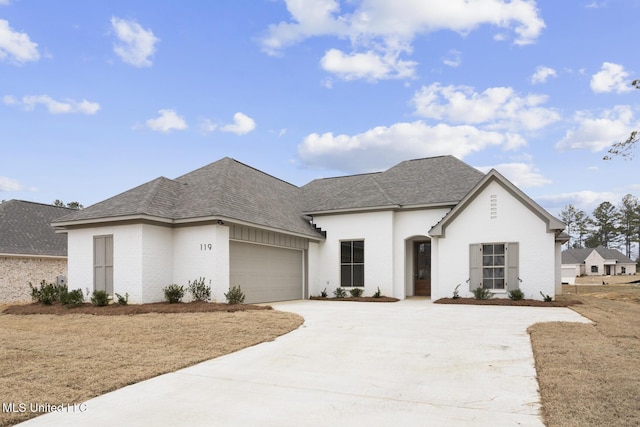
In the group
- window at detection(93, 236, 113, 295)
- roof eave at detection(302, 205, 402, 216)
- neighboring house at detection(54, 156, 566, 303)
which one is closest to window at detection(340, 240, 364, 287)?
neighboring house at detection(54, 156, 566, 303)

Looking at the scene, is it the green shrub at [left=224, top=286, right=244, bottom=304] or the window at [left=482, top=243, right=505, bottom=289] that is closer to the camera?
the green shrub at [left=224, top=286, right=244, bottom=304]

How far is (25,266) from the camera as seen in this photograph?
72.8 feet

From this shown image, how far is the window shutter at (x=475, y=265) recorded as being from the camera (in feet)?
60.2

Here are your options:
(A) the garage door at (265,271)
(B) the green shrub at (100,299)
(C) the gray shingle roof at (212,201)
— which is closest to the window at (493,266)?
(C) the gray shingle roof at (212,201)

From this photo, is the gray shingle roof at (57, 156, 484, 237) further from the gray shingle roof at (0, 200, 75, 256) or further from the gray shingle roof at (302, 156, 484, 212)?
the gray shingle roof at (0, 200, 75, 256)

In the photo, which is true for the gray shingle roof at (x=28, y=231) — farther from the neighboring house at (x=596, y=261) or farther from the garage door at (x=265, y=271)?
the neighboring house at (x=596, y=261)

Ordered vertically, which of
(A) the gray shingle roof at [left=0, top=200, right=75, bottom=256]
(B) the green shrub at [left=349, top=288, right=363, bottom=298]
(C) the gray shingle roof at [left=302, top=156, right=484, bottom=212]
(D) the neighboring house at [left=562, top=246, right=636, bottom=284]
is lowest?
(D) the neighboring house at [left=562, top=246, right=636, bottom=284]

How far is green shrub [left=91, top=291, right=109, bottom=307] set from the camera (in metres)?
14.8

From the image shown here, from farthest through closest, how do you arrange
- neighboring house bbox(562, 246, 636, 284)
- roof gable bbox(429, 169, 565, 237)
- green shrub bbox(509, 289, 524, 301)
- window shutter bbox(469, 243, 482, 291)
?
neighboring house bbox(562, 246, 636, 284)
window shutter bbox(469, 243, 482, 291)
green shrub bbox(509, 289, 524, 301)
roof gable bbox(429, 169, 565, 237)

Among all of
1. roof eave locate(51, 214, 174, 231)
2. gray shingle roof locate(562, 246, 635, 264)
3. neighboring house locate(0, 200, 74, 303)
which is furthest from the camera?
gray shingle roof locate(562, 246, 635, 264)

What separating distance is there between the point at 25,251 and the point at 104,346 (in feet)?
56.7

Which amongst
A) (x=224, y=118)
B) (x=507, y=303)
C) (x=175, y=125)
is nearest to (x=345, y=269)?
(x=507, y=303)

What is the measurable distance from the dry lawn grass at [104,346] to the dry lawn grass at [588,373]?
5068mm

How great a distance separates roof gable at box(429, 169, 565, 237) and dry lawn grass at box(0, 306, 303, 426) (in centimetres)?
896
